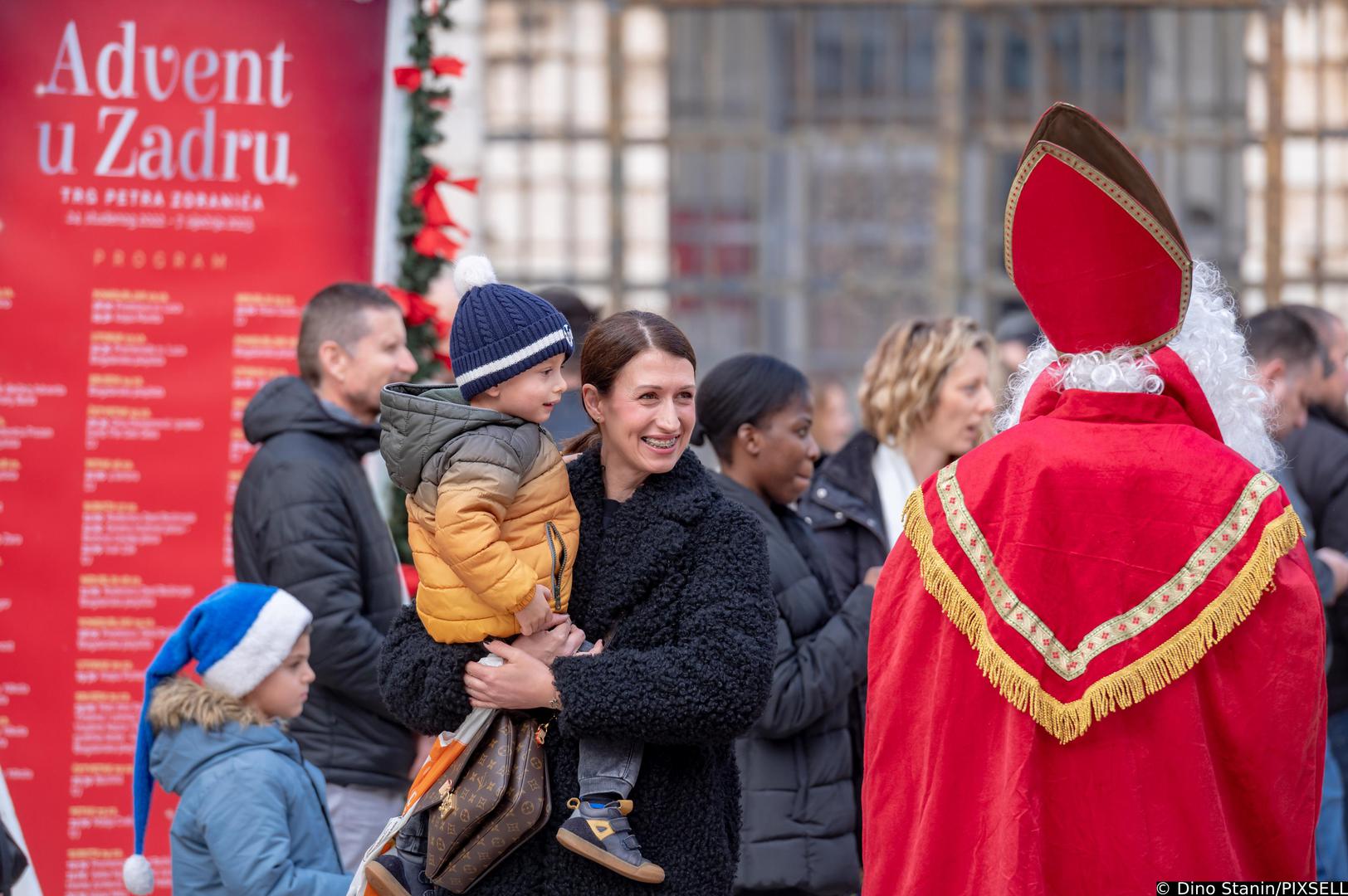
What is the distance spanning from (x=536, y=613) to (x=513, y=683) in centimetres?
12

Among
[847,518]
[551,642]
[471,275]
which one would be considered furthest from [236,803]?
[847,518]

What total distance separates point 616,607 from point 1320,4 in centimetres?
773

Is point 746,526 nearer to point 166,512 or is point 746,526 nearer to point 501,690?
point 501,690

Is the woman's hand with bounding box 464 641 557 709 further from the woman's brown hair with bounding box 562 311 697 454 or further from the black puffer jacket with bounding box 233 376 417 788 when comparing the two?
the black puffer jacket with bounding box 233 376 417 788

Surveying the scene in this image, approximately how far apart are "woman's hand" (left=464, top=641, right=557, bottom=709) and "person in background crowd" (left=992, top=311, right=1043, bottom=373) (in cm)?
405

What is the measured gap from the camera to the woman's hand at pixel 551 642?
8.54ft

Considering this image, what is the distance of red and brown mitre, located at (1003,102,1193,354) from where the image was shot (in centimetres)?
252

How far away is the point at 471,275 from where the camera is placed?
110 inches

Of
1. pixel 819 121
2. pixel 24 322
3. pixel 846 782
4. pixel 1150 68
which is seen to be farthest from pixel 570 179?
pixel 846 782

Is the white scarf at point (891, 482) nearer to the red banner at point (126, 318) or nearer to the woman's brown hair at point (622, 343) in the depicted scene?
the woman's brown hair at point (622, 343)

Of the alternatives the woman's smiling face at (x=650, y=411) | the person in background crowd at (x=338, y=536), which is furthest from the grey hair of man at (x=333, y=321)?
the woman's smiling face at (x=650, y=411)

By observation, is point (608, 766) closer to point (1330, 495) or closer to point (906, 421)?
point (906, 421)

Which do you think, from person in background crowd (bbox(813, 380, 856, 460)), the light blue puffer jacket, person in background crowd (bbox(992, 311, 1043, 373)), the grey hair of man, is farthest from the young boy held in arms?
person in background crowd (bbox(813, 380, 856, 460))

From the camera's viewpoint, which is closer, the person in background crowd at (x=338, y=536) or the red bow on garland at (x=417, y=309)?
the person in background crowd at (x=338, y=536)
